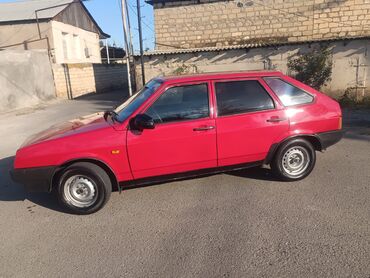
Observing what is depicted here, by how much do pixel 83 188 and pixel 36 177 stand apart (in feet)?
1.87

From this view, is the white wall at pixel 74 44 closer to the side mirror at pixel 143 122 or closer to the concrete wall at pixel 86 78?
the concrete wall at pixel 86 78

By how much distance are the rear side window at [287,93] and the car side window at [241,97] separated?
164 mm

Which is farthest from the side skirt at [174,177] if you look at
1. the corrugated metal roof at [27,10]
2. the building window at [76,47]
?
the building window at [76,47]

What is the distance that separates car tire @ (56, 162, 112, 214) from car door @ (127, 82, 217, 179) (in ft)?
1.39

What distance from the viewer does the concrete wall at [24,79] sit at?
16.2m

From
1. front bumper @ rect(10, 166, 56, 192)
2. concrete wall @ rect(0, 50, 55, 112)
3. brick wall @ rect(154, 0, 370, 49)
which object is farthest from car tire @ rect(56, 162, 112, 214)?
brick wall @ rect(154, 0, 370, 49)

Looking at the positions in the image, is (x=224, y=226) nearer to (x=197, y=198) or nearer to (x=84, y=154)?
(x=197, y=198)

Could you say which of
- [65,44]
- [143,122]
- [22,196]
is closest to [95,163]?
[143,122]

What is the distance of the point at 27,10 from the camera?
25.6m

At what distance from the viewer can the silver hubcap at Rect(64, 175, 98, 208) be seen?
4477mm

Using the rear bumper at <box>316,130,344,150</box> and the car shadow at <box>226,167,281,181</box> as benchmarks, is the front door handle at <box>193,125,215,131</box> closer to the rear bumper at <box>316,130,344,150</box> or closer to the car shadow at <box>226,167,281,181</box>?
the car shadow at <box>226,167,281,181</box>

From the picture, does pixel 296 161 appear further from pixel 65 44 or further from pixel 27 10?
pixel 27 10

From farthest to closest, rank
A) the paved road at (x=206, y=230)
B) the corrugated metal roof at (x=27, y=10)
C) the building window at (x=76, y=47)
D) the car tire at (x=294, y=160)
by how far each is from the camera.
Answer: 1. the building window at (x=76, y=47)
2. the corrugated metal roof at (x=27, y=10)
3. the car tire at (x=294, y=160)
4. the paved road at (x=206, y=230)

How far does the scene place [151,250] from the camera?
140 inches
